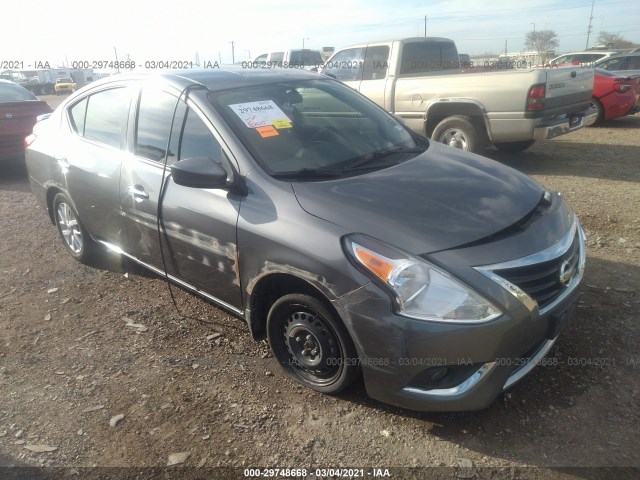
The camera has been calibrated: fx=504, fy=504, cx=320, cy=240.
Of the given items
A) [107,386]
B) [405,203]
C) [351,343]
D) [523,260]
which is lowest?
[107,386]

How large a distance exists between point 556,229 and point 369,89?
6.20 meters

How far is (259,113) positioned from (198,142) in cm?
42

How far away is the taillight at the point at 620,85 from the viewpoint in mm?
9984

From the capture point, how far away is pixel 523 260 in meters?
2.39

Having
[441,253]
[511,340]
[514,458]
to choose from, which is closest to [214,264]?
[441,253]

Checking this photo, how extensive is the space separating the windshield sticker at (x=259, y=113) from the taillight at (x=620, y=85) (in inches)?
369

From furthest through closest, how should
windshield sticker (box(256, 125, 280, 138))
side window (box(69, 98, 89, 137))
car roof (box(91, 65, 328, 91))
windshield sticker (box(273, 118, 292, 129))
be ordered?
side window (box(69, 98, 89, 137)), car roof (box(91, 65, 328, 91)), windshield sticker (box(273, 118, 292, 129)), windshield sticker (box(256, 125, 280, 138))

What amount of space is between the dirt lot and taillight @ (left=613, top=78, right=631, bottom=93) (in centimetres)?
727

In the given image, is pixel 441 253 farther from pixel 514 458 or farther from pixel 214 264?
pixel 214 264

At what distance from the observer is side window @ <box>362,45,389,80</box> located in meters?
8.29

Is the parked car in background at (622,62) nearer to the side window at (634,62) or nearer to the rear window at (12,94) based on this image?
the side window at (634,62)

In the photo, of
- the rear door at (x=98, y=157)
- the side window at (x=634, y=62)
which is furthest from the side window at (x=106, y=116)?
the side window at (x=634, y=62)

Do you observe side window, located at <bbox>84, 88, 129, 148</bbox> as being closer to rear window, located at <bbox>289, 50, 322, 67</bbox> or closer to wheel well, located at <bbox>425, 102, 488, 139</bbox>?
wheel well, located at <bbox>425, 102, 488, 139</bbox>

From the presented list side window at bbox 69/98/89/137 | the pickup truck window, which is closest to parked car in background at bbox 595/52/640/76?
the pickup truck window
